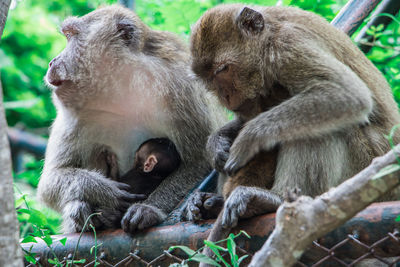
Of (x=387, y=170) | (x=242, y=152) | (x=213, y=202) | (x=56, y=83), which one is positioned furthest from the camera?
(x=56, y=83)

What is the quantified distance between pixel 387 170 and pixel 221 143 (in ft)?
7.41

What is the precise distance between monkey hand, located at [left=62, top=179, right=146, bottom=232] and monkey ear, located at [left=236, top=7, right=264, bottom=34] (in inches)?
71.5

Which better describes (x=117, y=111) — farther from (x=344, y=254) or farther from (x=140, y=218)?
(x=344, y=254)

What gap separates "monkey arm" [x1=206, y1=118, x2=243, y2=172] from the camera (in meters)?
4.04

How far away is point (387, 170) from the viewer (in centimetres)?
196

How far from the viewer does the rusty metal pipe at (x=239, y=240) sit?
259cm

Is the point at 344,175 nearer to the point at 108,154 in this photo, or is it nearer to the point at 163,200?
the point at 163,200

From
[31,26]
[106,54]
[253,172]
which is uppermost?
[106,54]

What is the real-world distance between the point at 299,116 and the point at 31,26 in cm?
1013

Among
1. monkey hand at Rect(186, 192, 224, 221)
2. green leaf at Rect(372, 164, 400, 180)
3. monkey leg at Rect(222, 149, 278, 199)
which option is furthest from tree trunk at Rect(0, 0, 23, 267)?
monkey leg at Rect(222, 149, 278, 199)

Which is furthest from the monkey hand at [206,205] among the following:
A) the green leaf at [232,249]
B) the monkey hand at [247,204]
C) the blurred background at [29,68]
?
the blurred background at [29,68]

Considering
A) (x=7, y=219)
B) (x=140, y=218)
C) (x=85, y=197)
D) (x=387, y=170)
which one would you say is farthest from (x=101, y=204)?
(x=387, y=170)

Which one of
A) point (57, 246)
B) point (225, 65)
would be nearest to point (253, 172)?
point (225, 65)

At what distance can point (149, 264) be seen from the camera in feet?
10.6
